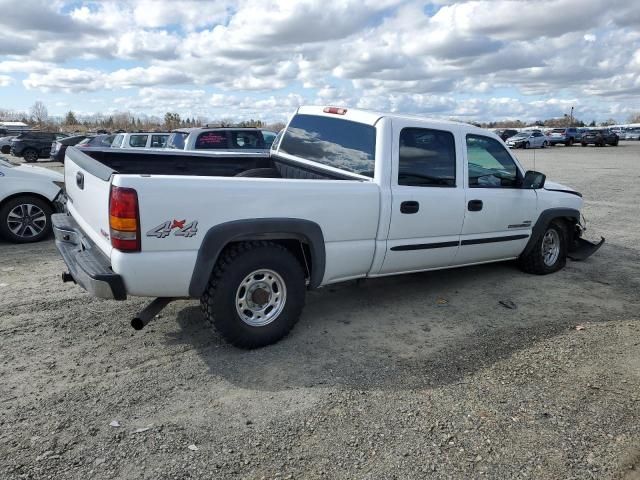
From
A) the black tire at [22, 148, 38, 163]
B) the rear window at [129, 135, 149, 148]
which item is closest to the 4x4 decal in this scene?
the rear window at [129, 135, 149, 148]

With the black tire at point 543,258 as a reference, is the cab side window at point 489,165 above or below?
above

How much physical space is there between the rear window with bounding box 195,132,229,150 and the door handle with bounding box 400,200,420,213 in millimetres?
8796

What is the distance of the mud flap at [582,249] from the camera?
693 cm

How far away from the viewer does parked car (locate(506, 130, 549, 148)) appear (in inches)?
1716

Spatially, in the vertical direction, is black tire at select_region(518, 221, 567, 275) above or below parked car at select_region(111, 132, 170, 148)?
below

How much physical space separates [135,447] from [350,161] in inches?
119

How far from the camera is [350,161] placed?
4910mm

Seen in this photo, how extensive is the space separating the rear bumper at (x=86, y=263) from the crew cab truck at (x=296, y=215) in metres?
0.01

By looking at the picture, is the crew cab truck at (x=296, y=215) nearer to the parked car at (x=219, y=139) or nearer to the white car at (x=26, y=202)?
the white car at (x=26, y=202)

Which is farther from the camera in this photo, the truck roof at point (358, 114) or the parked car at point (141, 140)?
the parked car at point (141, 140)

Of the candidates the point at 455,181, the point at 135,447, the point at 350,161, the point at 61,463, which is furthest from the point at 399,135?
the point at 61,463

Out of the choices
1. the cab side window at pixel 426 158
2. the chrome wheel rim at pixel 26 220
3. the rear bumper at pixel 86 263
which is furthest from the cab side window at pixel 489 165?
the chrome wheel rim at pixel 26 220

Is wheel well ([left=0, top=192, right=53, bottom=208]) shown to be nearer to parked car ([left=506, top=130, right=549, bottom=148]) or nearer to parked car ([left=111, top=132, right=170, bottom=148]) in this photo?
parked car ([left=111, top=132, right=170, bottom=148])

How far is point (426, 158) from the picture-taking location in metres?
4.94
